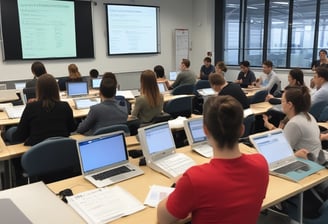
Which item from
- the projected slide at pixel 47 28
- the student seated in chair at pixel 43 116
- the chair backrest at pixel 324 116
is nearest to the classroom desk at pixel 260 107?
the chair backrest at pixel 324 116

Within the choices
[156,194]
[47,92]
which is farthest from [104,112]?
[156,194]

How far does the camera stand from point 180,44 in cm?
996

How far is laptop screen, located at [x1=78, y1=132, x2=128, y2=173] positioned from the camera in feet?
7.21

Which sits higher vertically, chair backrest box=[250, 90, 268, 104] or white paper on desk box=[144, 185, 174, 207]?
chair backrest box=[250, 90, 268, 104]

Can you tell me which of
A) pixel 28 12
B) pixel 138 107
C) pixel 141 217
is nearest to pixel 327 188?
pixel 141 217

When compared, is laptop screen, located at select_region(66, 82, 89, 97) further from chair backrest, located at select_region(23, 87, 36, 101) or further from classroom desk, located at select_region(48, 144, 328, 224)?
classroom desk, located at select_region(48, 144, 328, 224)

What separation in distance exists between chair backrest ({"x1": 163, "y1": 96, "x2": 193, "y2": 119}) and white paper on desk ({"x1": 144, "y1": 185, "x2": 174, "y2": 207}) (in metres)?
2.89

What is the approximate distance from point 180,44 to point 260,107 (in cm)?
530

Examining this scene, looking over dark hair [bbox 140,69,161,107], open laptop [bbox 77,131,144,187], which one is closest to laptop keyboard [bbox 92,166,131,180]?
open laptop [bbox 77,131,144,187]

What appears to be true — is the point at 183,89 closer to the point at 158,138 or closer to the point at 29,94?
the point at 29,94

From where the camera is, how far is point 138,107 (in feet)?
13.0

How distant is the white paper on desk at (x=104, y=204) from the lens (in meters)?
1.73

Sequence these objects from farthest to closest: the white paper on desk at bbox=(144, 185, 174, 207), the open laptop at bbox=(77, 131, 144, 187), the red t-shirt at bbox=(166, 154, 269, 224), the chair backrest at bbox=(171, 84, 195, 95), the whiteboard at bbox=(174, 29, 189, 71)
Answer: the whiteboard at bbox=(174, 29, 189, 71), the chair backrest at bbox=(171, 84, 195, 95), the open laptop at bbox=(77, 131, 144, 187), the white paper on desk at bbox=(144, 185, 174, 207), the red t-shirt at bbox=(166, 154, 269, 224)

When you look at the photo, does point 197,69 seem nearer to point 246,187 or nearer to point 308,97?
point 308,97
